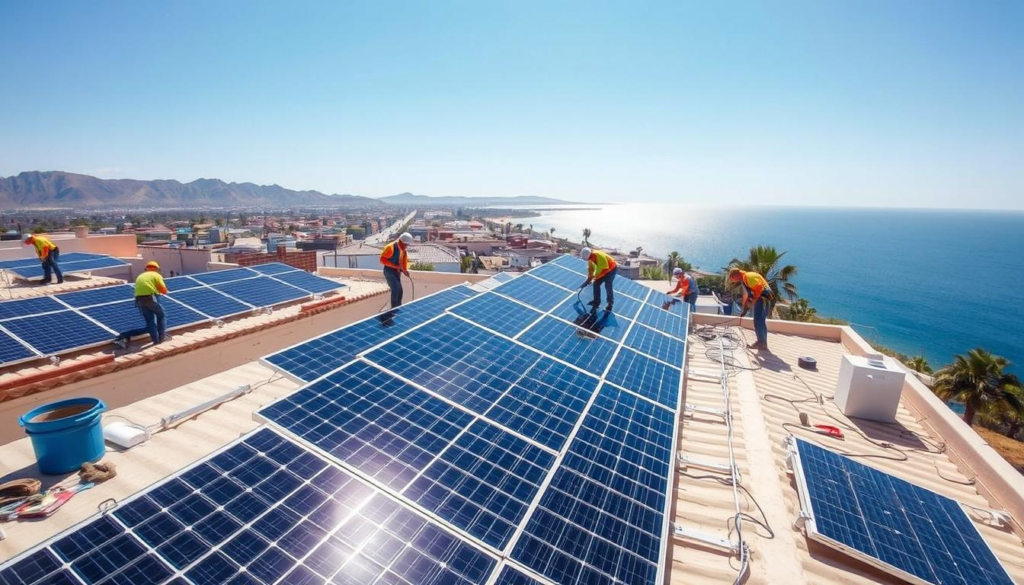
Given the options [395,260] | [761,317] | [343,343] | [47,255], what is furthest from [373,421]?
[47,255]

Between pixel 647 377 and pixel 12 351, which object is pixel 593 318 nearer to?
pixel 647 377

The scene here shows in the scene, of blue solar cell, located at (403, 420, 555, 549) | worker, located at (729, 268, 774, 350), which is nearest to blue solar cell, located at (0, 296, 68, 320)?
blue solar cell, located at (403, 420, 555, 549)

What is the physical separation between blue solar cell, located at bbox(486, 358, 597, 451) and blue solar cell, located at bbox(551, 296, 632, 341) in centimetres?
292

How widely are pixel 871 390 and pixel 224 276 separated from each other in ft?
67.3

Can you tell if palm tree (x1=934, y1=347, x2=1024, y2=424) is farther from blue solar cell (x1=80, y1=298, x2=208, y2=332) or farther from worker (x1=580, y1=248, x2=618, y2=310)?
blue solar cell (x1=80, y1=298, x2=208, y2=332)

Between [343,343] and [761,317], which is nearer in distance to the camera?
[343,343]

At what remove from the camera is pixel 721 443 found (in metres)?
8.16

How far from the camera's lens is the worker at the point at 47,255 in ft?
50.9

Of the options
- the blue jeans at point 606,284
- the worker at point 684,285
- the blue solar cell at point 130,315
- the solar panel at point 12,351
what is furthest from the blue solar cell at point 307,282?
the worker at point 684,285

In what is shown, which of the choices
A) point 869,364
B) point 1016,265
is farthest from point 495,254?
point 1016,265

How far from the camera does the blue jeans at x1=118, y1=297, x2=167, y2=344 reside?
10.5 metres

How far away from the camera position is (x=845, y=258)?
566 ft

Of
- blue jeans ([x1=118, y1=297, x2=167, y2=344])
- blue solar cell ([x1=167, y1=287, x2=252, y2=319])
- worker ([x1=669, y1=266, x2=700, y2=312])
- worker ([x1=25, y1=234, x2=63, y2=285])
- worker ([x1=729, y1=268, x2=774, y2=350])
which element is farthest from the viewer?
worker ([x1=669, y1=266, x2=700, y2=312])

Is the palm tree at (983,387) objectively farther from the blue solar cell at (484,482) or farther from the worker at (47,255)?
the worker at (47,255)
